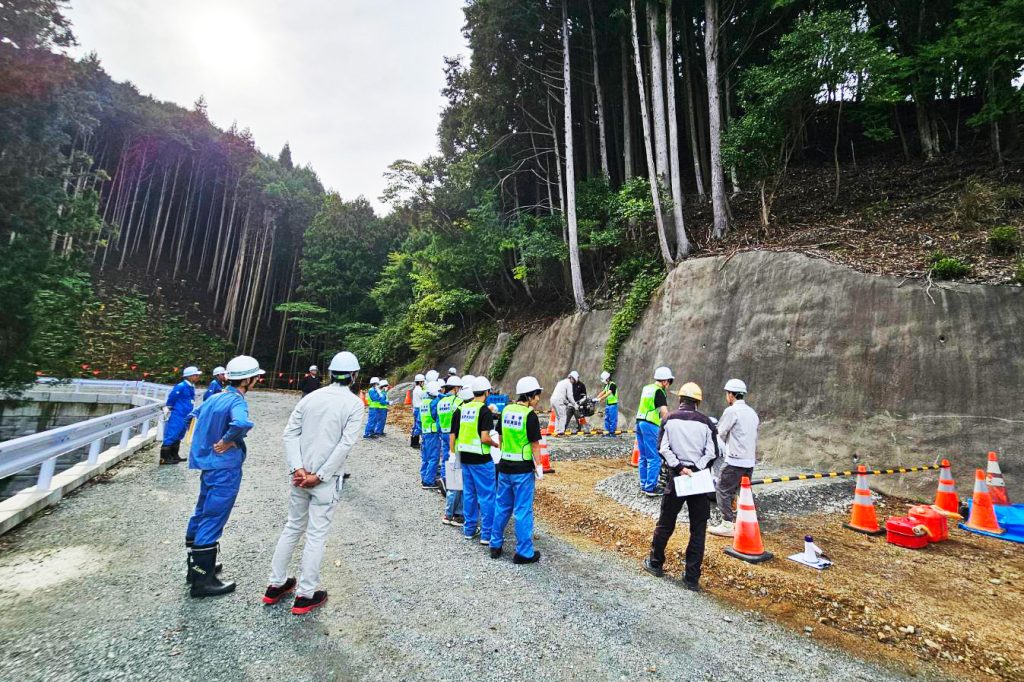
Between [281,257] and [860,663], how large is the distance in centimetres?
5127

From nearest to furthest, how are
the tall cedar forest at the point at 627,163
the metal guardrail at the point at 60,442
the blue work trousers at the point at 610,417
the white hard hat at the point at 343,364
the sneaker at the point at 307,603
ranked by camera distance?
the sneaker at the point at 307,603
the white hard hat at the point at 343,364
the metal guardrail at the point at 60,442
the tall cedar forest at the point at 627,163
the blue work trousers at the point at 610,417

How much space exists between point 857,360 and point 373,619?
9.85 m

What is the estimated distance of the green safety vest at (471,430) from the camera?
518cm

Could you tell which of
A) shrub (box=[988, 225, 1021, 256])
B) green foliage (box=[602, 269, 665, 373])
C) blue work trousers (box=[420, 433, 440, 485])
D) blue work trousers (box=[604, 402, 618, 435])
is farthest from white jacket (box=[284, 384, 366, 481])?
shrub (box=[988, 225, 1021, 256])

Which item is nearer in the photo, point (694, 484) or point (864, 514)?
point (694, 484)

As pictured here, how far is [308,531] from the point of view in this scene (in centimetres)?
358

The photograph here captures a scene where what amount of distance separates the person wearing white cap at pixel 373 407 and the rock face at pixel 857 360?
825 centimetres

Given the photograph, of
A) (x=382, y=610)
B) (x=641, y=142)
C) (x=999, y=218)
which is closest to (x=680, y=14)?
(x=641, y=142)

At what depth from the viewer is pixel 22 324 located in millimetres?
12609

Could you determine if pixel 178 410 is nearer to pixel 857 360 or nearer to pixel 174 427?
pixel 174 427

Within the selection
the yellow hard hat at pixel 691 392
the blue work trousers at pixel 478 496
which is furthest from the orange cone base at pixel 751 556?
the blue work trousers at pixel 478 496

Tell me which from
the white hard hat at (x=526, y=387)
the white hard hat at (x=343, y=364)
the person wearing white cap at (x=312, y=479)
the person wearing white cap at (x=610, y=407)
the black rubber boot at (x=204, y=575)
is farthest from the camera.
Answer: the person wearing white cap at (x=610, y=407)

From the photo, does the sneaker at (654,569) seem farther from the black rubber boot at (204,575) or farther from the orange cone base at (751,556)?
the black rubber boot at (204,575)

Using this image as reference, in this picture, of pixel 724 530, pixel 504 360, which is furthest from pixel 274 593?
pixel 504 360
